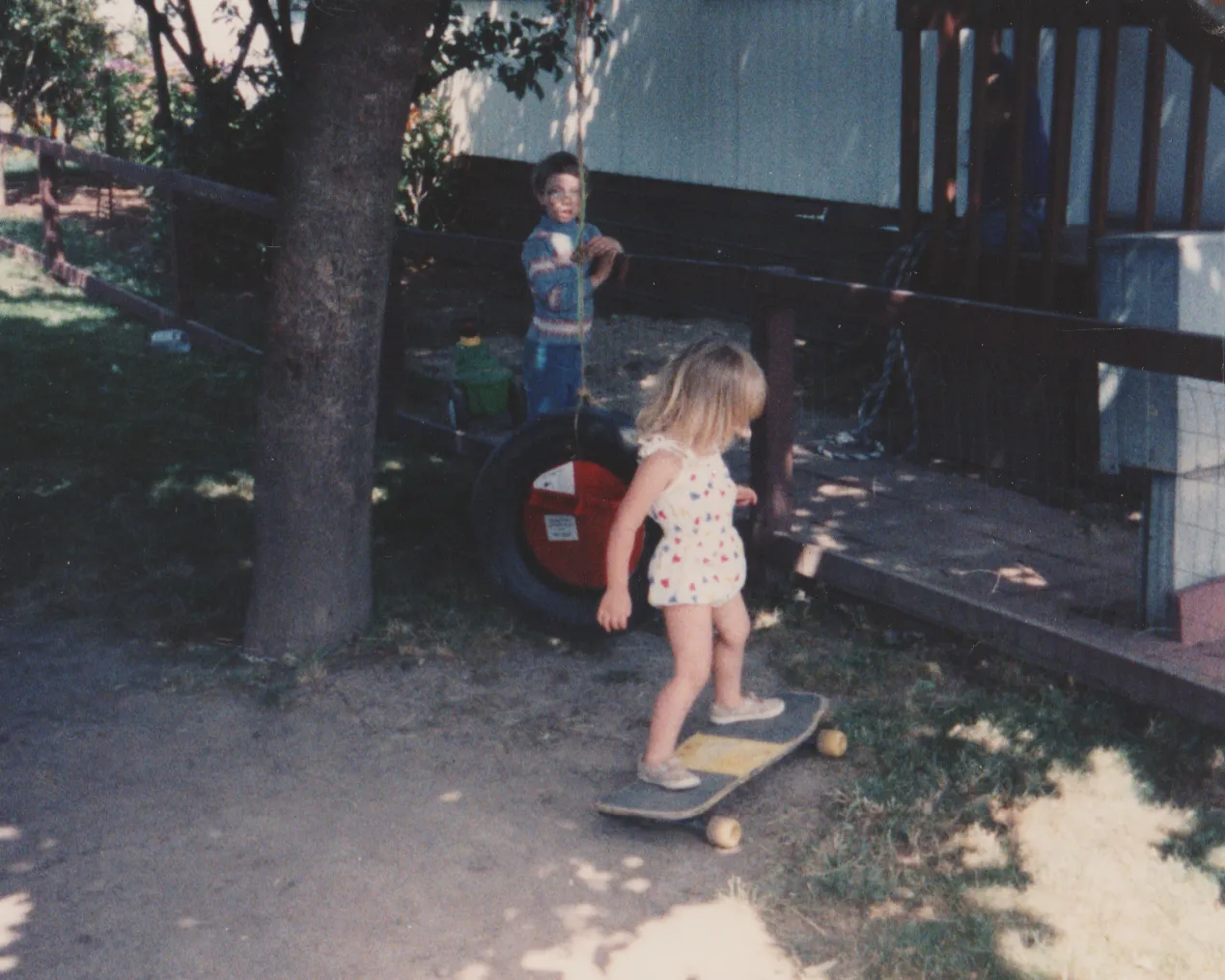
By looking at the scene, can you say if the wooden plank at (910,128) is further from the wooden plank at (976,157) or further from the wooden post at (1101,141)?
the wooden post at (1101,141)

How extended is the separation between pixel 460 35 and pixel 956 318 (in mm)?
6317

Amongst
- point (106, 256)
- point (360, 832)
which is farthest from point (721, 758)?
point (106, 256)

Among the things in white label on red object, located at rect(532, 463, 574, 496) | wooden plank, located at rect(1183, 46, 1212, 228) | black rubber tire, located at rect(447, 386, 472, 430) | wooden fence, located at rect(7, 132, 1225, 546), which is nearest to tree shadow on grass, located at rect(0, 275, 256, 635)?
black rubber tire, located at rect(447, 386, 472, 430)

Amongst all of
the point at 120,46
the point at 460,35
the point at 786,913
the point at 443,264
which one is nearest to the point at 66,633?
the point at 786,913

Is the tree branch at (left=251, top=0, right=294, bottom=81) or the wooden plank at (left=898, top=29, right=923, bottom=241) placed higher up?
the tree branch at (left=251, top=0, right=294, bottom=81)

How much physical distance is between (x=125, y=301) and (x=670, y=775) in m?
8.58

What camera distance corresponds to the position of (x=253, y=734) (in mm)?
4852

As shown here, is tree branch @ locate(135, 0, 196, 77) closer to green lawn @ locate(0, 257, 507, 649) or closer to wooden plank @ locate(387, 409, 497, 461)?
green lawn @ locate(0, 257, 507, 649)

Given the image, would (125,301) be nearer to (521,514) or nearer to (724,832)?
(521,514)

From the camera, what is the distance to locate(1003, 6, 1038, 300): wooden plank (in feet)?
21.4

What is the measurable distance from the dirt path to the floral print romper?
24.9 inches

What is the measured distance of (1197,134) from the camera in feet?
20.5

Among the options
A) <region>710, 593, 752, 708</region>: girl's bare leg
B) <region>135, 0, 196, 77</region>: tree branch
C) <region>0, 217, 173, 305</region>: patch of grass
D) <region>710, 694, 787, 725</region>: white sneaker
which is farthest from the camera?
<region>135, 0, 196, 77</region>: tree branch

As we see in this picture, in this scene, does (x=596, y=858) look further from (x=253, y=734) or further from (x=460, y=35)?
(x=460, y=35)
